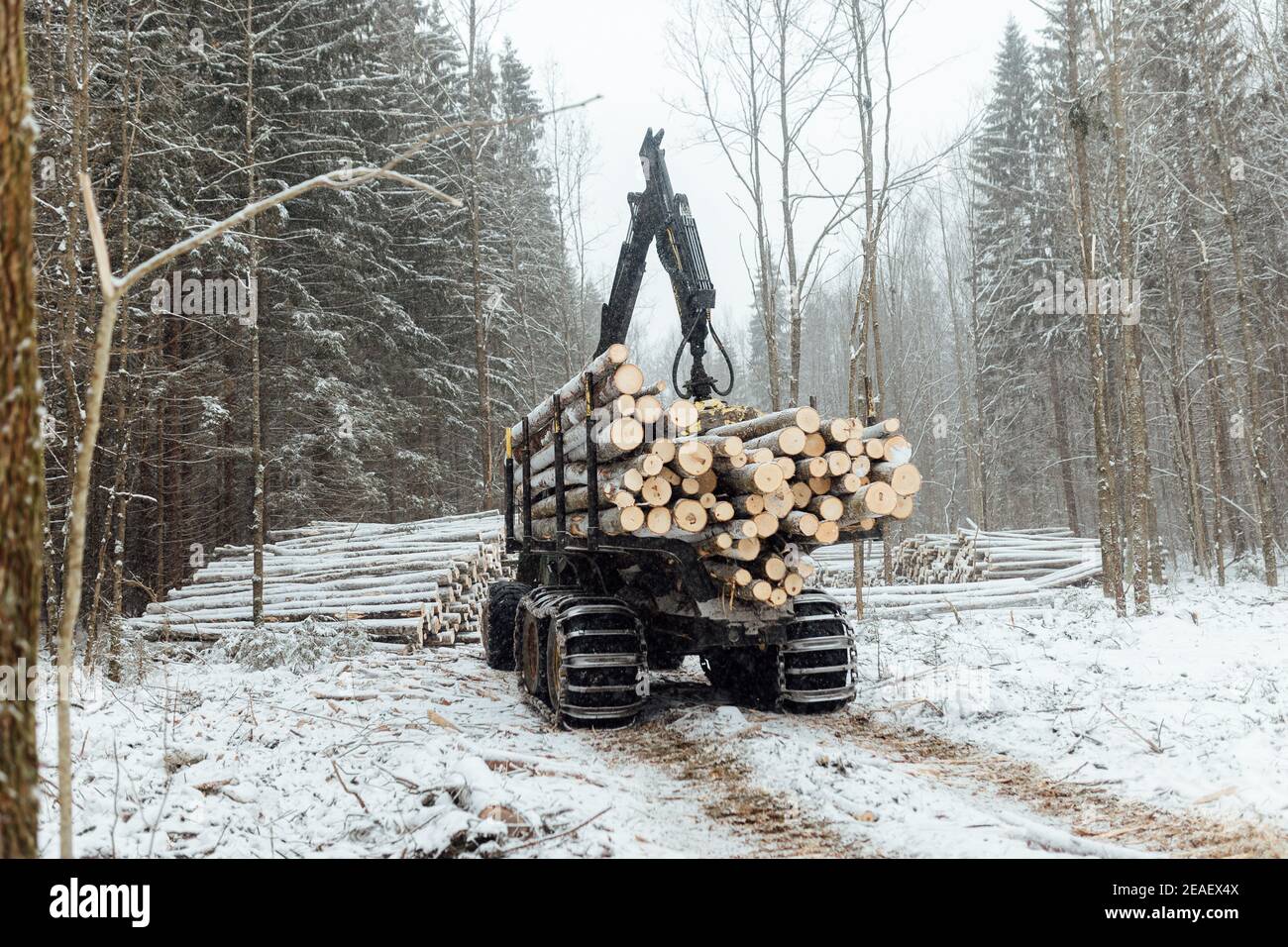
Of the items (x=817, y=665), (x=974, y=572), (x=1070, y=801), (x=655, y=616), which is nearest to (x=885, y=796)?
(x=1070, y=801)

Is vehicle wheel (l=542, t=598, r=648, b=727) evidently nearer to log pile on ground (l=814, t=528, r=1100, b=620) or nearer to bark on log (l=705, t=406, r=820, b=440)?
bark on log (l=705, t=406, r=820, b=440)

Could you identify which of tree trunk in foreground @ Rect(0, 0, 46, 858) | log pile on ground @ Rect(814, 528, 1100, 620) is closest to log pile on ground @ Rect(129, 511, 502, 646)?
log pile on ground @ Rect(814, 528, 1100, 620)

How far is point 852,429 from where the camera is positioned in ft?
20.0

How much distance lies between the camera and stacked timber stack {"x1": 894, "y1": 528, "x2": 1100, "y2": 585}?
17.0 metres

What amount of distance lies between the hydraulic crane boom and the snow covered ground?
3.61m

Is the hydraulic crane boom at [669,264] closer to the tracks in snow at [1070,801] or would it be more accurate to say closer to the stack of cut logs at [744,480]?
the stack of cut logs at [744,480]

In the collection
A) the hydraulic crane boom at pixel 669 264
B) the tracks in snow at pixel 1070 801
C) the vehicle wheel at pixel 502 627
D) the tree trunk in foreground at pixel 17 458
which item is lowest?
the tracks in snow at pixel 1070 801

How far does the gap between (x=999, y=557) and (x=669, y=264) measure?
11985 mm

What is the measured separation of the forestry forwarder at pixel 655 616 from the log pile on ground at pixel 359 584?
13.2 ft

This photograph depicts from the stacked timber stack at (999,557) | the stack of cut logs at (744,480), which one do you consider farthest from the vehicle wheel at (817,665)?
the stacked timber stack at (999,557)

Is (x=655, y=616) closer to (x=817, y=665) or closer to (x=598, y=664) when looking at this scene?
(x=598, y=664)

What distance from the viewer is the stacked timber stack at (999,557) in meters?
17.0

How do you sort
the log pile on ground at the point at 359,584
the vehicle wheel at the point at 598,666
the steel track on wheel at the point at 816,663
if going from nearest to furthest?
1. the vehicle wheel at the point at 598,666
2. the steel track on wheel at the point at 816,663
3. the log pile on ground at the point at 359,584
